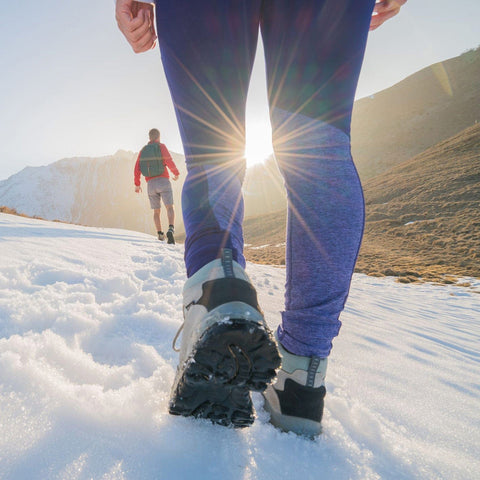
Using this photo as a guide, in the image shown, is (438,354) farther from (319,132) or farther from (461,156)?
(461,156)

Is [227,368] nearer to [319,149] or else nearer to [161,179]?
[319,149]

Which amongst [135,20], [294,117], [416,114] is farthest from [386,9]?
[416,114]

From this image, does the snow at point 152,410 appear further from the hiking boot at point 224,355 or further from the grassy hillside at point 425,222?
the grassy hillside at point 425,222

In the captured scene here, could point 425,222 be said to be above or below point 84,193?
below

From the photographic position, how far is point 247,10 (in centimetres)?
64

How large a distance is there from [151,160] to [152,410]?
4.91 metres

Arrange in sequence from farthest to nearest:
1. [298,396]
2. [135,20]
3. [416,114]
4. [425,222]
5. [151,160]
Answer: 1. [416,114]
2. [425,222]
3. [151,160]
4. [135,20]
5. [298,396]

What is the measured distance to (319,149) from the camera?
0.65m

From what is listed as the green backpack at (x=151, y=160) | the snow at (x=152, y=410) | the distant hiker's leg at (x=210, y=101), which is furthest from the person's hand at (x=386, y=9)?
the green backpack at (x=151, y=160)

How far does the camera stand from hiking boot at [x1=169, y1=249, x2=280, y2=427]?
0.45 m

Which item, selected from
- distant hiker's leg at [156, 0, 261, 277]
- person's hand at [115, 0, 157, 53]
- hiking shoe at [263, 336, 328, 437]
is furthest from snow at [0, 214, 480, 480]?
person's hand at [115, 0, 157, 53]

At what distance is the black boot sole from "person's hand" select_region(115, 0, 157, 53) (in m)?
0.91

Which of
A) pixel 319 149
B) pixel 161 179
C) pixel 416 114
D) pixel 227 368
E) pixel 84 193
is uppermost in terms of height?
pixel 416 114

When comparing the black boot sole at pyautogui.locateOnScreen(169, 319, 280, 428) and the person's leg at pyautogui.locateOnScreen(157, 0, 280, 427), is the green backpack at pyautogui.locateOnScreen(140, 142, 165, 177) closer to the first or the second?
the person's leg at pyautogui.locateOnScreen(157, 0, 280, 427)
